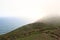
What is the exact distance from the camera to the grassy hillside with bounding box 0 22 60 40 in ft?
4.73

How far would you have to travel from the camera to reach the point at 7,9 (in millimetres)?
1688

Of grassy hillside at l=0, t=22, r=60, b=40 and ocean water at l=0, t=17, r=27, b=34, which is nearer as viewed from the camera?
grassy hillside at l=0, t=22, r=60, b=40

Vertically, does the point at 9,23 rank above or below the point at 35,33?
above

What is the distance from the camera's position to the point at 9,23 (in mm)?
1665

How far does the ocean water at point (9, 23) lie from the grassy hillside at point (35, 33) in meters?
0.06

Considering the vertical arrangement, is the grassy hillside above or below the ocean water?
below

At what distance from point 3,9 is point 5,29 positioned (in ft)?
0.75

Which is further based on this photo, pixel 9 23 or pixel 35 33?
pixel 9 23

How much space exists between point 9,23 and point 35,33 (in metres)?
0.34

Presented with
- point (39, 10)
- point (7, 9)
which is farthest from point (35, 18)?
point (7, 9)

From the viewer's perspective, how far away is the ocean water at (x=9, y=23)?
1.66 m

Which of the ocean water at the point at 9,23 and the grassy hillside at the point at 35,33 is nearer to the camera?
the grassy hillside at the point at 35,33

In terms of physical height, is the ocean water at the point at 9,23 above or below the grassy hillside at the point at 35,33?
above

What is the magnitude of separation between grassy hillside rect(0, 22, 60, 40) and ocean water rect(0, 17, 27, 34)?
62 millimetres
